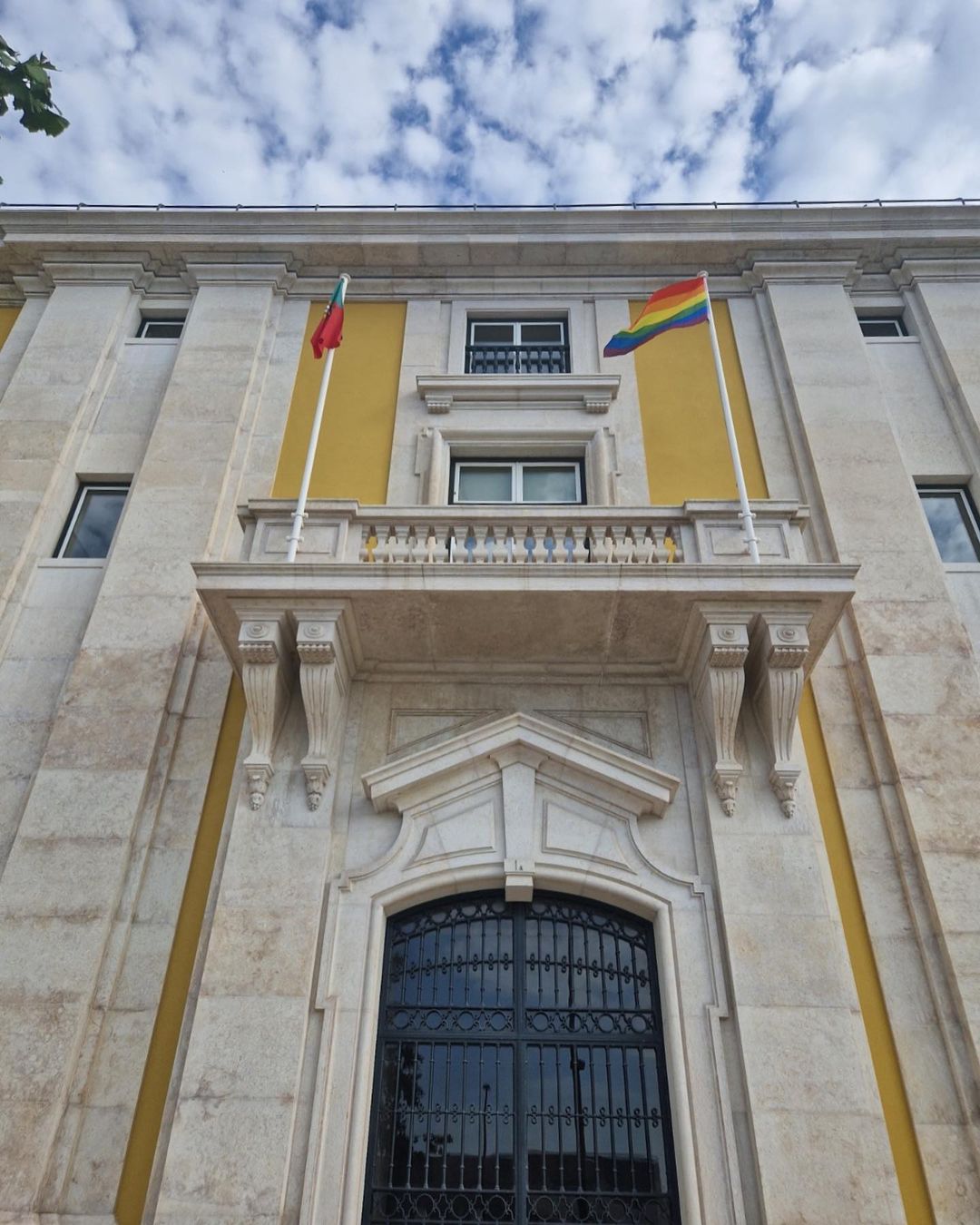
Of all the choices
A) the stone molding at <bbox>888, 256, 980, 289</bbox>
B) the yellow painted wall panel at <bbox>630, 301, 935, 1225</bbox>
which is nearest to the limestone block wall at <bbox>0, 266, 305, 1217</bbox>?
the yellow painted wall panel at <bbox>630, 301, 935, 1225</bbox>

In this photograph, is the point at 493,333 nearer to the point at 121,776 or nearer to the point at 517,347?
the point at 517,347

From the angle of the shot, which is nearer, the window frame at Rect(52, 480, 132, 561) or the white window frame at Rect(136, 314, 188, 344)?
the window frame at Rect(52, 480, 132, 561)

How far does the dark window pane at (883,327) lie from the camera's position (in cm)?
1392

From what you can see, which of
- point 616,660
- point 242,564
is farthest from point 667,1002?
point 242,564

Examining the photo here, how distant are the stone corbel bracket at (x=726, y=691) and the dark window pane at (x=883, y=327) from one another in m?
7.38

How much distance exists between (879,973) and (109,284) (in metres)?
13.8

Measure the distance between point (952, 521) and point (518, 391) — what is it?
19.3 ft

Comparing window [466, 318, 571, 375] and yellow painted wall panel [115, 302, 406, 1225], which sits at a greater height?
window [466, 318, 571, 375]

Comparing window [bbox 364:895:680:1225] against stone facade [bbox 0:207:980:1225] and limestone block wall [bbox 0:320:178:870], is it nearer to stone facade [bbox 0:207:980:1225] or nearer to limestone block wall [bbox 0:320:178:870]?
stone facade [bbox 0:207:980:1225]

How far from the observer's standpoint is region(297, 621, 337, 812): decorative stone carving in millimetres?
8875

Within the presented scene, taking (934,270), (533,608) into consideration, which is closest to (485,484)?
(533,608)

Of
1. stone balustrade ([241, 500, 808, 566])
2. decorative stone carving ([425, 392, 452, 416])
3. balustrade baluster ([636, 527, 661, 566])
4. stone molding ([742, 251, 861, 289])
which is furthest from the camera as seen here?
stone molding ([742, 251, 861, 289])

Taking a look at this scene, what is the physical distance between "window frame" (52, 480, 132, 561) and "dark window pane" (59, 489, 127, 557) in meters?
0.01

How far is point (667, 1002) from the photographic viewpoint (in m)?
8.02
